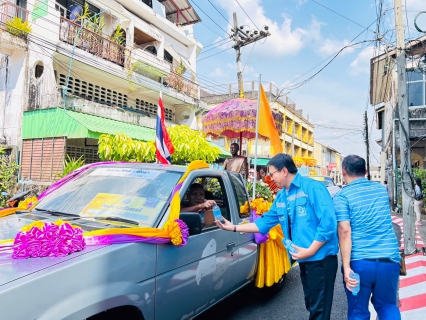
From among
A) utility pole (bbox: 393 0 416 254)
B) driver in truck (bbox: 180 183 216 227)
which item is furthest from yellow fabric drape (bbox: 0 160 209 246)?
utility pole (bbox: 393 0 416 254)

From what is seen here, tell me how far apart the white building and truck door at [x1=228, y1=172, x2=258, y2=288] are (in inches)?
262

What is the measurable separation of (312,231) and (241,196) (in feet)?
4.51

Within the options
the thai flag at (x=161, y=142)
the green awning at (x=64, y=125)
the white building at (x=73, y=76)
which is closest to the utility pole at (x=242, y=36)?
the white building at (x=73, y=76)

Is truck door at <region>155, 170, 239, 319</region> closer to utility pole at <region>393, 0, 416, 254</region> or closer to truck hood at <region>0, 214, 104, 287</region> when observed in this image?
truck hood at <region>0, 214, 104, 287</region>

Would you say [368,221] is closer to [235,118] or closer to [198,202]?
[198,202]

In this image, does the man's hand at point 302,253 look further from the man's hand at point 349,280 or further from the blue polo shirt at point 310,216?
the man's hand at point 349,280

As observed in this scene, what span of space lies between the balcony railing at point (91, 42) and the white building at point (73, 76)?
0.04 meters

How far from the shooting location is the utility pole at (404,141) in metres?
6.27

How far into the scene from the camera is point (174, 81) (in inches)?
695

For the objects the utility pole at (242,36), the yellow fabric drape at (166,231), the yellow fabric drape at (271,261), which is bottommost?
the yellow fabric drape at (271,261)

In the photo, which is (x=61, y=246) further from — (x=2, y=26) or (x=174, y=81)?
(x=174, y=81)

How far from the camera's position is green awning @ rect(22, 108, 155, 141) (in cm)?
952

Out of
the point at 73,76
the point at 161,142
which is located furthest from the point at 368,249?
the point at 73,76

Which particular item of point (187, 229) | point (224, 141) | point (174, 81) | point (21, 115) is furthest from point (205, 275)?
point (224, 141)
